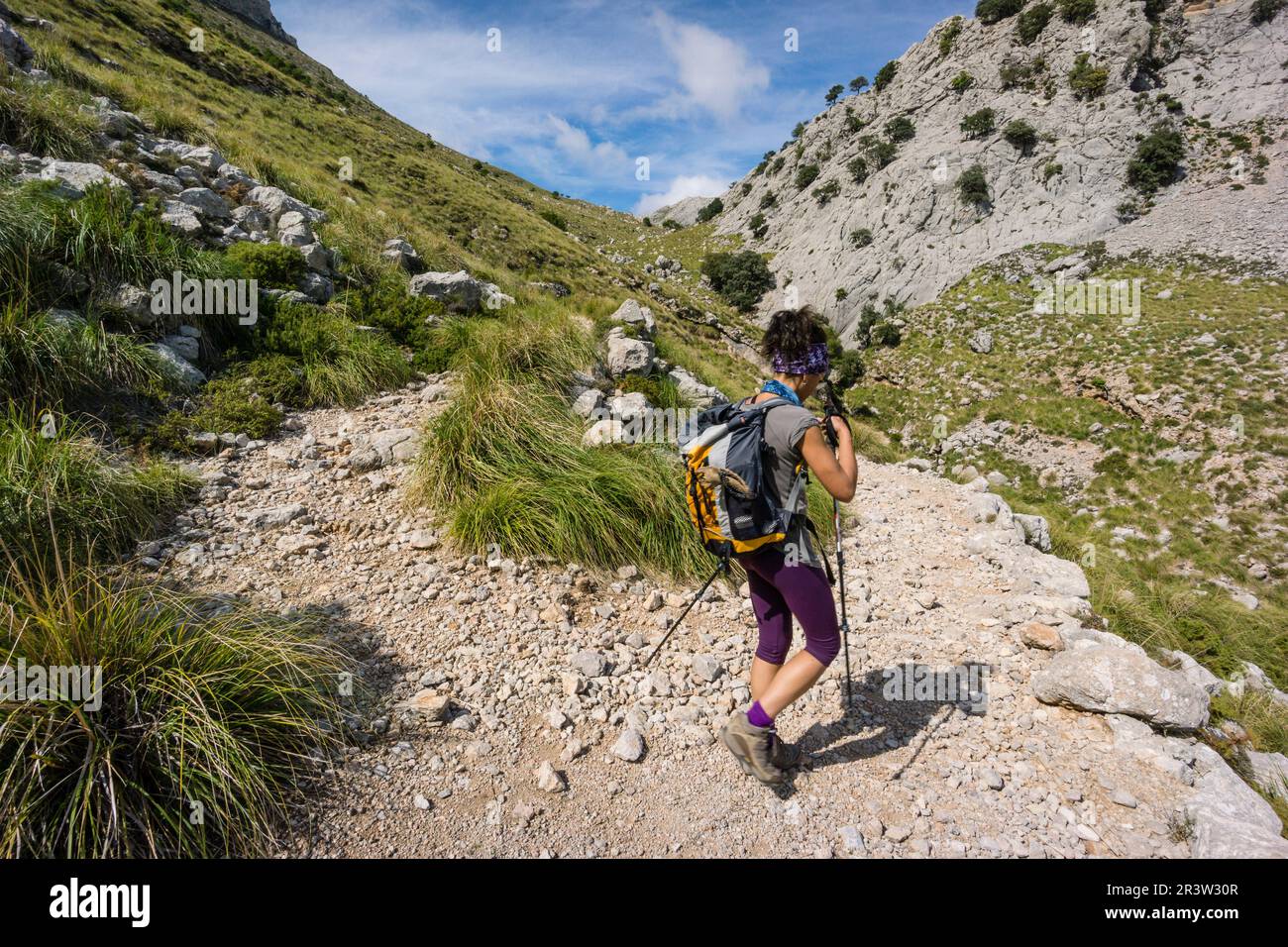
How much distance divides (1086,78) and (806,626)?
63.0m

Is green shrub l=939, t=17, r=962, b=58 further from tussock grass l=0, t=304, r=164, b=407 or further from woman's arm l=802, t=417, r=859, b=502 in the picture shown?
tussock grass l=0, t=304, r=164, b=407

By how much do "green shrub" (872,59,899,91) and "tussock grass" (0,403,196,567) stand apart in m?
78.6

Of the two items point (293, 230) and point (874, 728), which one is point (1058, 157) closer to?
point (293, 230)

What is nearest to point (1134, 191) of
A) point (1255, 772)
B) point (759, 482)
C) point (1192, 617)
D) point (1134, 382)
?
point (1134, 382)

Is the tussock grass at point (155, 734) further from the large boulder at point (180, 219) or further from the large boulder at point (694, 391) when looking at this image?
the large boulder at point (694, 391)

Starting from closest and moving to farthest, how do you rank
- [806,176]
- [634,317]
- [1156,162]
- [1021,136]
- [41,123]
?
1. [41,123]
2. [634,317]
3. [1156,162]
4. [1021,136]
5. [806,176]

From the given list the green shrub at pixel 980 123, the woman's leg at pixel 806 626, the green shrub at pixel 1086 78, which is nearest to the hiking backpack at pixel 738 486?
the woman's leg at pixel 806 626

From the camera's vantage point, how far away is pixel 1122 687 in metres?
3.71

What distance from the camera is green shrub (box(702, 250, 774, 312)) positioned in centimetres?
4959

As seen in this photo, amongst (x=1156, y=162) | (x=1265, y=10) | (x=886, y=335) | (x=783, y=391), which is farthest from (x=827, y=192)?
(x=783, y=391)

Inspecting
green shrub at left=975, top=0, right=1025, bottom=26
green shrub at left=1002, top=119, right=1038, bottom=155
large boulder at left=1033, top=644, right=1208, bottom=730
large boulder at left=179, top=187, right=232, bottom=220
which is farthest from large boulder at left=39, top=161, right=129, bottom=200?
green shrub at left=975, top=0, right=1025, bottom=26

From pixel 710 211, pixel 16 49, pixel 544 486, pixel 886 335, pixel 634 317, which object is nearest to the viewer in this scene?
pixel 544 486

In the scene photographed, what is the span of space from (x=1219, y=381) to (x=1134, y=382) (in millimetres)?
2529
